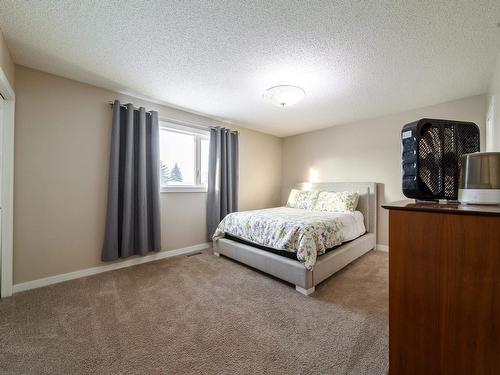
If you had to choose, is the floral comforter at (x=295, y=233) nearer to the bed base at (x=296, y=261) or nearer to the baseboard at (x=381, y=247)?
the bed base at (x=296, y=261)

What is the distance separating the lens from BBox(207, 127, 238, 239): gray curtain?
355cm

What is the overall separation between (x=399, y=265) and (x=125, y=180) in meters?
2.77

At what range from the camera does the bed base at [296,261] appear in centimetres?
209

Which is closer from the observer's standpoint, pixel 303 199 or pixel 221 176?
pixel 221 176

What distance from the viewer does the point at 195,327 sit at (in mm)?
1580

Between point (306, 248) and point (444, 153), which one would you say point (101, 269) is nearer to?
point (306, 248)

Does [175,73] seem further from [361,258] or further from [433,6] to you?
[361,258]

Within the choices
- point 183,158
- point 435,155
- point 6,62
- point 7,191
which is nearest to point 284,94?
point 435,155

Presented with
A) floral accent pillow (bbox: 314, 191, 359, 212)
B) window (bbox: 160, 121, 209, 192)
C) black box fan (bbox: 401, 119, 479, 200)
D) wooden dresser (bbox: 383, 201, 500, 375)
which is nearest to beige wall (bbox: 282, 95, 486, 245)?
floral accent pillow (bbox: 314, 191, 359, 212)

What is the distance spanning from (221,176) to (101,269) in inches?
79.7

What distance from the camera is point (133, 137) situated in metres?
2.74

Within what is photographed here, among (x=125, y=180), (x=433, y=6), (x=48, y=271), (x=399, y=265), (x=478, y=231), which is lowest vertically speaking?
(x=48, y=271)

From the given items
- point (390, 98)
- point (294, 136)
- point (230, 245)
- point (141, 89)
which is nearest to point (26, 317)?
point (230, 245)

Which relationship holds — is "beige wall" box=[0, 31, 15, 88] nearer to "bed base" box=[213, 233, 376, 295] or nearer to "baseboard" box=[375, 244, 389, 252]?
"bed base" box=[213, 233, 376, 295]
